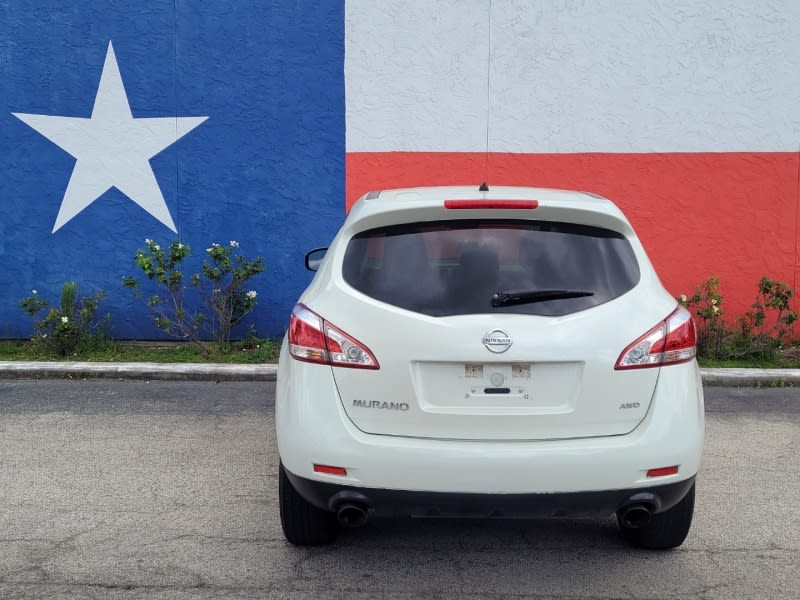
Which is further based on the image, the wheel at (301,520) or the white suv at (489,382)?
the wheel at (301,520)

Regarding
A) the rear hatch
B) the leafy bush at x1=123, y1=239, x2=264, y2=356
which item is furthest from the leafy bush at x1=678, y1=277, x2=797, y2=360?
the rear hatch

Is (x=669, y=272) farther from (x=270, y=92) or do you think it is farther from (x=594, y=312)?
(x=594, y=312)

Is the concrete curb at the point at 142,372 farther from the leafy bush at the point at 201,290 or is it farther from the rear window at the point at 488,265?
the rear window at the point at 488,265

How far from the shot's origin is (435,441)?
11.0 feet

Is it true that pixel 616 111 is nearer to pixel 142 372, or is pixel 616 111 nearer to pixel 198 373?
pixel 198 373

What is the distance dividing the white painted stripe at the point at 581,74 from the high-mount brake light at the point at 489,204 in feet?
18.9

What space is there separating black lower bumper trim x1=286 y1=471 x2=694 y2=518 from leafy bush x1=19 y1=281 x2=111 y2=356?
622 centimetres

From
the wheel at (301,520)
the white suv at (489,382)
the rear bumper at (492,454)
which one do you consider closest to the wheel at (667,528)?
the white suv at (489,382)

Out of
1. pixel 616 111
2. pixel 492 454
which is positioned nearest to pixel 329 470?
pixel 492 454

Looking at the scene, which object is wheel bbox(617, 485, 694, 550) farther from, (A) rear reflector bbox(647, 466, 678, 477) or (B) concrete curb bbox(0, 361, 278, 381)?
(B) concrete curb bbox(0, 361, 278, 381)

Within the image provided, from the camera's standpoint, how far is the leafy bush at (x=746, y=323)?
8703mm

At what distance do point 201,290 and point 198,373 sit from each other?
5.25 feet

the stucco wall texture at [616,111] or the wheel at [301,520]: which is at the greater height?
the stucco wall texture at [616,111]

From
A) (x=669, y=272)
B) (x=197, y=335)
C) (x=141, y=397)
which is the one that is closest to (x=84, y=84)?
(x=197, y=335)
